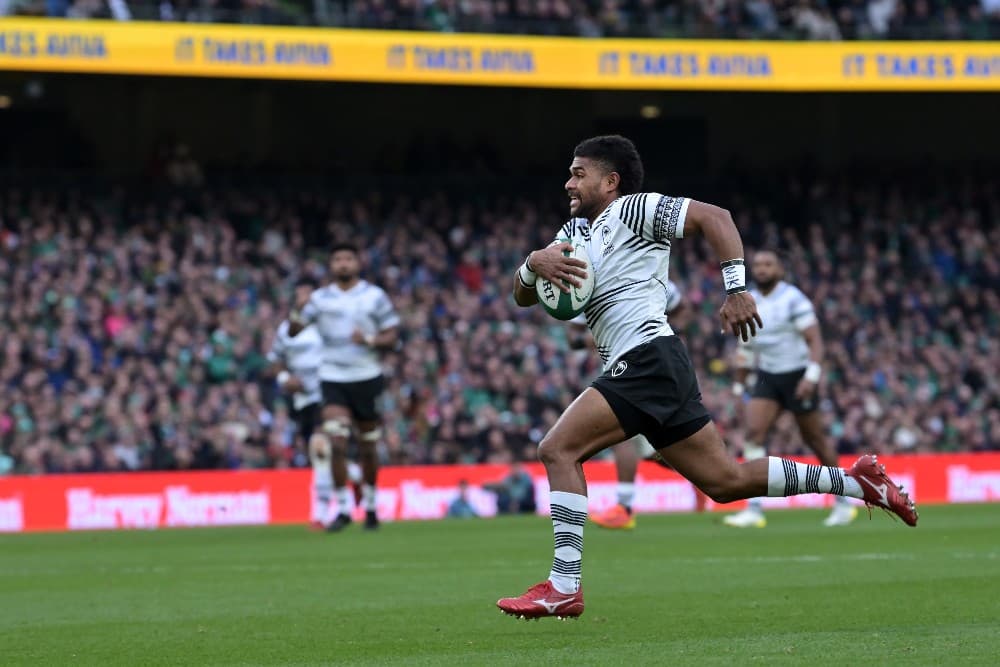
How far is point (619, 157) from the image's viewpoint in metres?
8.02

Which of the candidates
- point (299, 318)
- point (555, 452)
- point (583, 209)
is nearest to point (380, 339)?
point (299, 318)

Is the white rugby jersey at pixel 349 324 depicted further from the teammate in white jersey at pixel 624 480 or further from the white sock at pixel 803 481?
the white sock at pixel 803 481

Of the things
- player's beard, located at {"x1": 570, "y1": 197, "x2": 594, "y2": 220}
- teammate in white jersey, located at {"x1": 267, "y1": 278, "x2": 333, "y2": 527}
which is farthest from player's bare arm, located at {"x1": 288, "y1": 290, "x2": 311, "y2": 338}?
player's beard, located at {"x1": 570, "y1": 197, "x2": 594, "y2": 220}

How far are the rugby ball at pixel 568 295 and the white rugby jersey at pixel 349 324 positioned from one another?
8.06 metres

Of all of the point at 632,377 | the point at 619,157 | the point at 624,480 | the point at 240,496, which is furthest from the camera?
the point at 240,496

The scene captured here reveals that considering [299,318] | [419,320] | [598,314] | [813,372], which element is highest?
[419,320]

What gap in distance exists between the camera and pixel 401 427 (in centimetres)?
2455

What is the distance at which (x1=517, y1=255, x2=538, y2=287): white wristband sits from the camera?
7.84m

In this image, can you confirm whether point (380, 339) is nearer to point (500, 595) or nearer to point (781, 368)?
point (781, 368)

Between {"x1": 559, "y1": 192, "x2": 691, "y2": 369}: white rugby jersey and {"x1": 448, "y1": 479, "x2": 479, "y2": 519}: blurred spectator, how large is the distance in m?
13.6

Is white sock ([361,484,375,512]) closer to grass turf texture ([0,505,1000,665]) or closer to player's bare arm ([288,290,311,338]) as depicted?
grass turf texture ([0,505,1000,665])

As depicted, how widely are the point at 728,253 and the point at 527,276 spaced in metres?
0.99

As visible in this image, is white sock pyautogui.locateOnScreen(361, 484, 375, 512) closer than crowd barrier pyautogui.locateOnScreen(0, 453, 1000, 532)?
Yes

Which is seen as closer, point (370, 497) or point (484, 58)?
point (370, 497)
